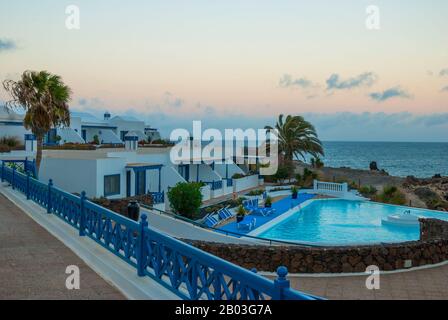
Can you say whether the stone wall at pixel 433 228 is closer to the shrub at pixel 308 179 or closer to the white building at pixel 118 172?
the white building at pixel 118 172

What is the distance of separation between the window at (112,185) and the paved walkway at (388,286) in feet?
38.9

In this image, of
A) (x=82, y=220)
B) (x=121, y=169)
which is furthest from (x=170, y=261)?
(x=121, y=169)

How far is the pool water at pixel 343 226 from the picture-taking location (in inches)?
790

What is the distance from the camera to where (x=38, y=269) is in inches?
297

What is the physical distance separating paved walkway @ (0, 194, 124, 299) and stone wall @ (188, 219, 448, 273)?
5.29 metres

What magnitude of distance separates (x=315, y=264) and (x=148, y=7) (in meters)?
12.2

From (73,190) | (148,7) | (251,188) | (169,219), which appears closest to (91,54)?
(148,7)

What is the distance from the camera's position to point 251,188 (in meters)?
35.4

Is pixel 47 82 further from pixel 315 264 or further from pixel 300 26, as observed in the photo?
pixel 315 264

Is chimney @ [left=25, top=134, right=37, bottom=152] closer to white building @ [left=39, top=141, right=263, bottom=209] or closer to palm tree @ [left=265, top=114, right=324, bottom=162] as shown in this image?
white building @ [left=39, top=141, right=263, bottom=209]

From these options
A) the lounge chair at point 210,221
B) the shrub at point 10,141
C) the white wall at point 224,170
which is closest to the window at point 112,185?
the lounge chair at point 210,221

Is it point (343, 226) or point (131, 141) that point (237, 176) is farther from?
point (343, 226)

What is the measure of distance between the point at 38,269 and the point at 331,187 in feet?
93.1

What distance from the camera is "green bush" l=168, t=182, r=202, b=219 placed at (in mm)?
21250
